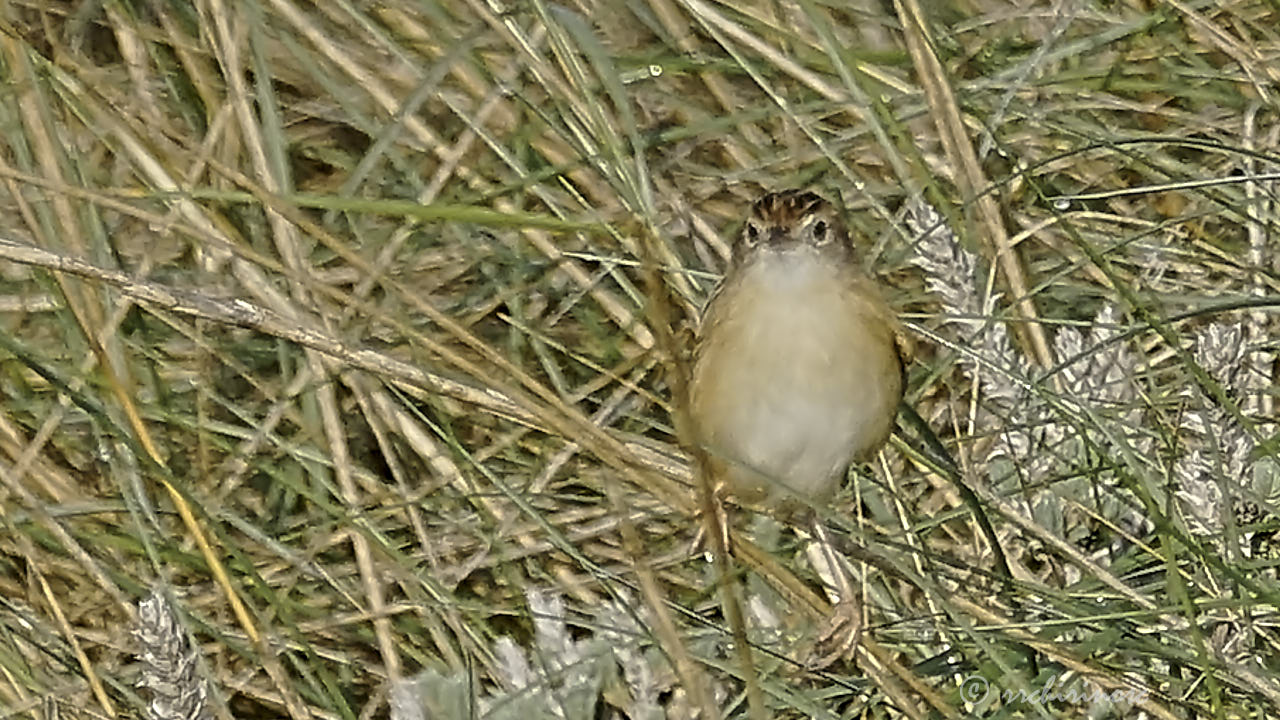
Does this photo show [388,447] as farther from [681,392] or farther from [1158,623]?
[681,392]

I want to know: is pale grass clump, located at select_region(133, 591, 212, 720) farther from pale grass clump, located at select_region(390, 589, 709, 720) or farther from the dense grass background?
pale grass clump, located at select_region(390, 589, 709, 720)

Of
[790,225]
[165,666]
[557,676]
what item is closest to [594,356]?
[790,225]

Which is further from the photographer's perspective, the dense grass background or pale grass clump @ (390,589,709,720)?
pale grass clump @ (390,589,709,720)

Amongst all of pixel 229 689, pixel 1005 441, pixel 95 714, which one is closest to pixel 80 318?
pixel 95 714

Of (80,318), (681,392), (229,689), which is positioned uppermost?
(681,392)

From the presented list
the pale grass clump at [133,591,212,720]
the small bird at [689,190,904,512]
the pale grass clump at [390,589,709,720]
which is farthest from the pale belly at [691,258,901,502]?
the pale grass clump at [133,591,212,720]

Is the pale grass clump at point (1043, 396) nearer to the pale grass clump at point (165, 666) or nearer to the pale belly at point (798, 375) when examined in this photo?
the pale belly at point (798, 375)

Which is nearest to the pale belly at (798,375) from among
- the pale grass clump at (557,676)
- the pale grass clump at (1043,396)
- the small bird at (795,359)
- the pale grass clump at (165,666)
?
the small bird at (795,359)
